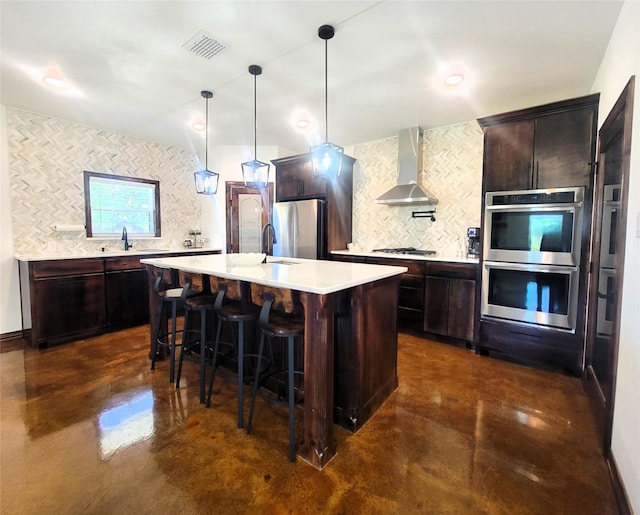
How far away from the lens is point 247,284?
2289 mm

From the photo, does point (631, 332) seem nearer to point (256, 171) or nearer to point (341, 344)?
point (341, 344)

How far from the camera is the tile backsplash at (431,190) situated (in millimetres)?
3910

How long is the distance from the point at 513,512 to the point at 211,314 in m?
2.53

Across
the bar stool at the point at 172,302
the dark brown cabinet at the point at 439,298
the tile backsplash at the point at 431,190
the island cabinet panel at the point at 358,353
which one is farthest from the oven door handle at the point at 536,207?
the bar stool at the point at 172,302

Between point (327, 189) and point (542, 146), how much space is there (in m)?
2.61

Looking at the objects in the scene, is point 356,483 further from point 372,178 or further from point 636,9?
point 372,178

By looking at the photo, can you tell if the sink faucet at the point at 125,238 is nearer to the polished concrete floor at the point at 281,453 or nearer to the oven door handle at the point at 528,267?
the polished concrete floor at the point at 281,453

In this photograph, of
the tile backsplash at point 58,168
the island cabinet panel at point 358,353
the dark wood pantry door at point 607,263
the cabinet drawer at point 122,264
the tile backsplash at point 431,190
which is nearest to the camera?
the dark wood pantry door at point 607,263

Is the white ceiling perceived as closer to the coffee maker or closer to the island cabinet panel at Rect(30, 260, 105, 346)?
the coffee maker

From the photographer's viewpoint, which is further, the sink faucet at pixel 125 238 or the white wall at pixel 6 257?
the sink faucet at pixel 125 238

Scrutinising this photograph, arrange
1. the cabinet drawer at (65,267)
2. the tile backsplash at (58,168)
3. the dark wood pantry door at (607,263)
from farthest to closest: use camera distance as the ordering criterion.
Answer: the tile backsplash at (58,168), the cabinet drawer at (65,267), the dark wood pantry door at (607,263)

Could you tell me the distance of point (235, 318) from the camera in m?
2.02

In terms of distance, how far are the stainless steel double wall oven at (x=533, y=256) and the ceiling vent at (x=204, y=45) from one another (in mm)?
2761

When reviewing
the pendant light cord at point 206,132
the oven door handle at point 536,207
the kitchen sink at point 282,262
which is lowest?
the kitchen sink at point 282,262
